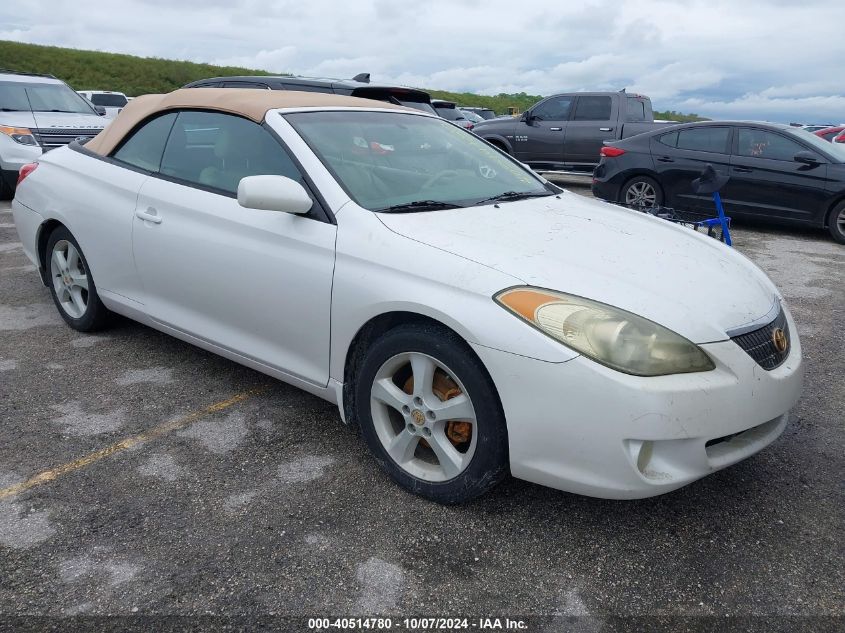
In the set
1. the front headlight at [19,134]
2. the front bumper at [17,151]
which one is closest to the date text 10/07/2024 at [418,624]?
the front bumper at [17,151]

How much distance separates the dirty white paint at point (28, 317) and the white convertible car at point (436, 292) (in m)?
0.88

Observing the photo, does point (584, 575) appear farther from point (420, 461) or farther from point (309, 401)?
point (309, 401)

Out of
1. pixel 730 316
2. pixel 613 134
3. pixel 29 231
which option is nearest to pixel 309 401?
pixel 730 316

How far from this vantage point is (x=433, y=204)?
10.2ft

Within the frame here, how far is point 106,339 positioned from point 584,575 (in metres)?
3.29

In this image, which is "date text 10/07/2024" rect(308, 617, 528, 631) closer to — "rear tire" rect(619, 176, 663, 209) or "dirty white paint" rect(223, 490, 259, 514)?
"dirty white paint" rect(223, 490, 259, 514)

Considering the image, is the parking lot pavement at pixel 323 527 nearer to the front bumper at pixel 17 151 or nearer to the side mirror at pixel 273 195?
the side mirror at pixel 273 195

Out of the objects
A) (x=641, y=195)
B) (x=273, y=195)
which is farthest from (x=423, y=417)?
(x=641, y=195)

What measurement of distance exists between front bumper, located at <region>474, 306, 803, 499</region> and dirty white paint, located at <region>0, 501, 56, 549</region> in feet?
5.39

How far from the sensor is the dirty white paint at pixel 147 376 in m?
3.84

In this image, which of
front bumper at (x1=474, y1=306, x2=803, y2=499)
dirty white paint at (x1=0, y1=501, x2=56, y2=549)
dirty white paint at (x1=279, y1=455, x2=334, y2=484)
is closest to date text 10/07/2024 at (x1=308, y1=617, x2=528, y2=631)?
front bumper at (x1=474, y1=306, x2=803, y2=499)

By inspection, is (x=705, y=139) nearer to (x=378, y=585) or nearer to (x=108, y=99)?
(x=378, y=585)

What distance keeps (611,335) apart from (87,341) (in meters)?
3.37

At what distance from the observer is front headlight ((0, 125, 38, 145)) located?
909 centimetres
